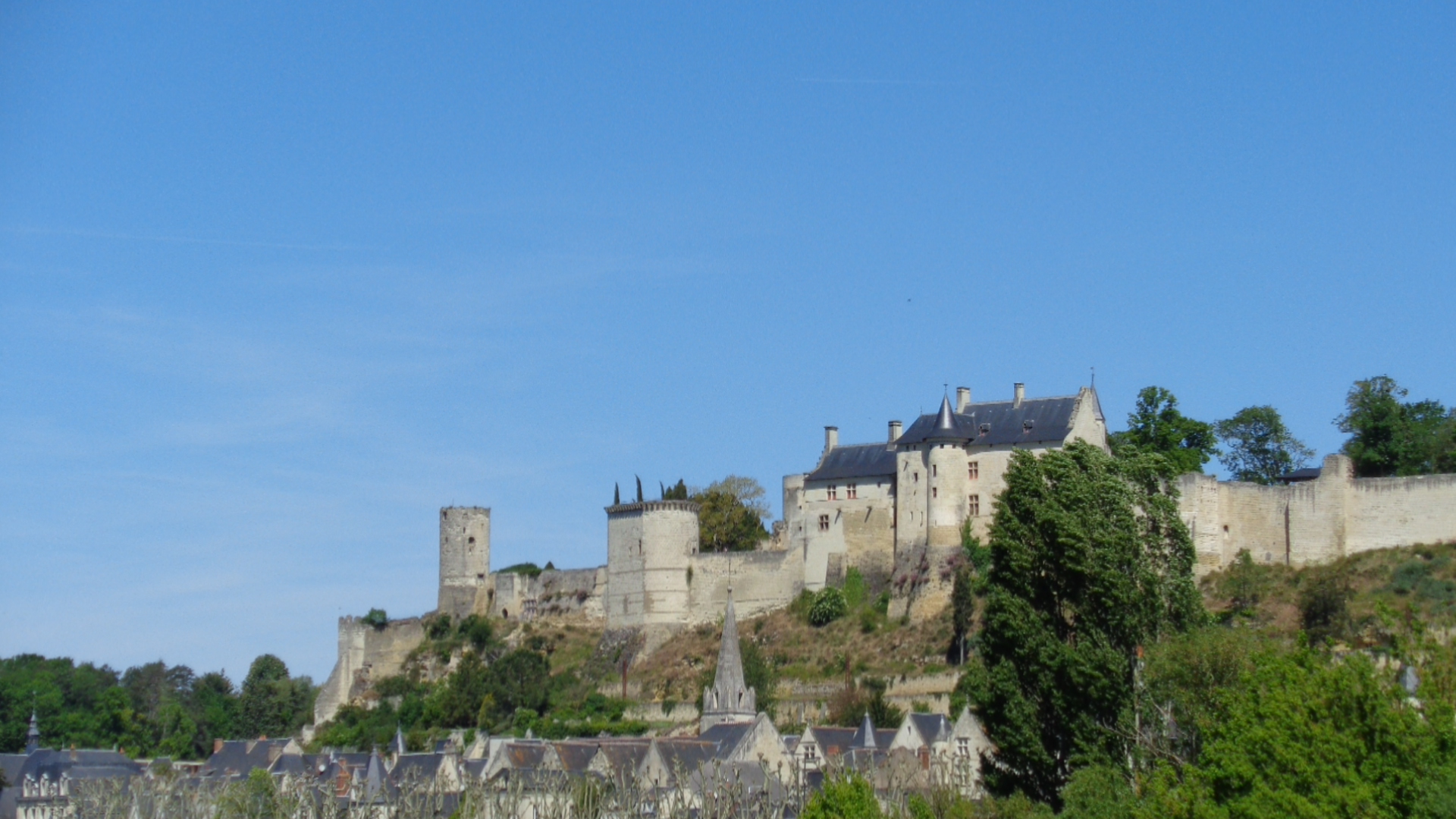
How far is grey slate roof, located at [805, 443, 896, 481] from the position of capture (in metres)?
78.5

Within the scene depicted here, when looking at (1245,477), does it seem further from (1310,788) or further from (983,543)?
(1310,788)

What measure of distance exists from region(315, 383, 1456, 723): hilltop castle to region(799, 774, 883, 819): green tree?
23663 millimetres

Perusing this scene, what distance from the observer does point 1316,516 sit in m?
69.3

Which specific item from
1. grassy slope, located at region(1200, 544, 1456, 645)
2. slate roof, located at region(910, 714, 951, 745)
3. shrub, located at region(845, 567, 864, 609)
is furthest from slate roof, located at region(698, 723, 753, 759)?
grassy slope, located at region(1200, 544, 1456, 645)

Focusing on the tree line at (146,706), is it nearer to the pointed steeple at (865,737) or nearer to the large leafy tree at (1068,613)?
the pointed steeple at (865,737)

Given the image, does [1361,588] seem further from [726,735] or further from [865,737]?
[726,735]

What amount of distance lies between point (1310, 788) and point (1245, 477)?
5224cm

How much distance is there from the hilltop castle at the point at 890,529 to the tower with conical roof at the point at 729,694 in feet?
24.5

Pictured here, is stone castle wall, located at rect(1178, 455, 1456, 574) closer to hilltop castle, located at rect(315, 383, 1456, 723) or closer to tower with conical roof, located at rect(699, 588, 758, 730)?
hilltop castle, located at rect(315, 383, 1456, 723)

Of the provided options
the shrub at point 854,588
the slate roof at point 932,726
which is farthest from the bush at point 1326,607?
the shrub at point 854,588

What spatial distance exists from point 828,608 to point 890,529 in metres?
3.72

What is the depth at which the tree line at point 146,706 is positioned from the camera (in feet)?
336

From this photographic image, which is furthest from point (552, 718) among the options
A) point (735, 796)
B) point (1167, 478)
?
point (1167, 478)

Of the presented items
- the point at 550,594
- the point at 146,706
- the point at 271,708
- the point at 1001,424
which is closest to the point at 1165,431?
the point at 1001,424
